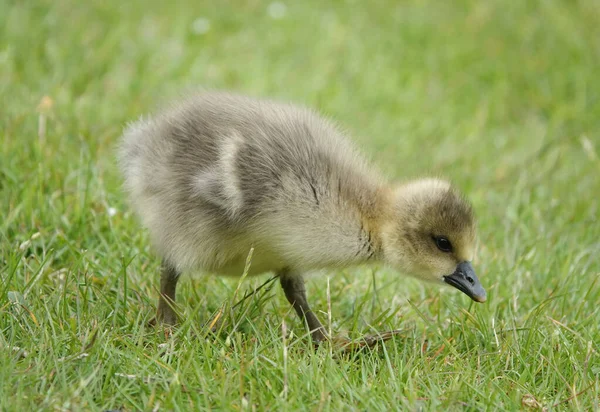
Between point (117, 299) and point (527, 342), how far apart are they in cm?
152

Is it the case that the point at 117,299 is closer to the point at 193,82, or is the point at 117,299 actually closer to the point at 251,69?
the point at 193,82

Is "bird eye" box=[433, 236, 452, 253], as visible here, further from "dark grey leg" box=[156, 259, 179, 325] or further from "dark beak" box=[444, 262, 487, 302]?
"dark grey leg" box=[156, 259, 179, 325]

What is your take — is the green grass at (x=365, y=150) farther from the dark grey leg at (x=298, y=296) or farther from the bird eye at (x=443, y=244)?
the bird eye at (x=443, y=244)

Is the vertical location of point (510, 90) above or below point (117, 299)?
above

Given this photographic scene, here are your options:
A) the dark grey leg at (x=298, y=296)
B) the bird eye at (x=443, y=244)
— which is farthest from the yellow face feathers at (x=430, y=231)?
the dark grey leg at (x=298, y=296)

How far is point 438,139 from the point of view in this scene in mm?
5785

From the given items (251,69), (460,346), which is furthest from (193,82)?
(460,346)

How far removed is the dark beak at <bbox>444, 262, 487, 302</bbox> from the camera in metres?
3.13

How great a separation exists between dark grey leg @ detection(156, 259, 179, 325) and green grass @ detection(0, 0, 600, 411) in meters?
0.06

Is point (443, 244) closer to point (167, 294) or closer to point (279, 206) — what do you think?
point (279, 206)

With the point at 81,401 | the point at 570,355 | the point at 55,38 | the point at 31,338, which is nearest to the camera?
the point at 81,401

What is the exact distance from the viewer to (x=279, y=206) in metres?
3.00

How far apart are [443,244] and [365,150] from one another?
603 mm

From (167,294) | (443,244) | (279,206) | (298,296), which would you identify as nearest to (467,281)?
(443,244)
